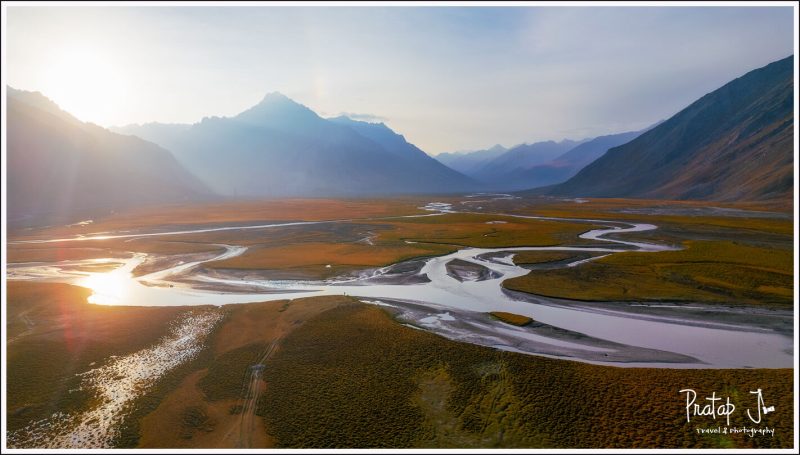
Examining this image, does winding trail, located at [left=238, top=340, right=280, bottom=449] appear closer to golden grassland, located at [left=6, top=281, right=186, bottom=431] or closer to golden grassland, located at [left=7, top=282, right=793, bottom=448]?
golden grassland, located at [left=7, top=282, right=793, bottom=448]

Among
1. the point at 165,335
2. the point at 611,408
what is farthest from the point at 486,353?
the point at 165,335

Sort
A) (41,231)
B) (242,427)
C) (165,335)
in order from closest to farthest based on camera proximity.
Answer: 1. (242,427)
2. (165,335)
3. (41,231)

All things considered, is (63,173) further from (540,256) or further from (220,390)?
(220,390)

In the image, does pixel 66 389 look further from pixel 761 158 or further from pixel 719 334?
pixel 761 158

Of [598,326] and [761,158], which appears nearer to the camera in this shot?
[598,326]

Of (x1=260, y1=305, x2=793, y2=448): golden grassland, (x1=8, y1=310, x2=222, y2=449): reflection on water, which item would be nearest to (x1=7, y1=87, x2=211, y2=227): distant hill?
(x1=8, y1=310, x2=222, y2=449): reflection on water

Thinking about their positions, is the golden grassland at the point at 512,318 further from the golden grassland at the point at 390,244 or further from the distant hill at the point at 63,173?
the distant hill at the point at 63,173
